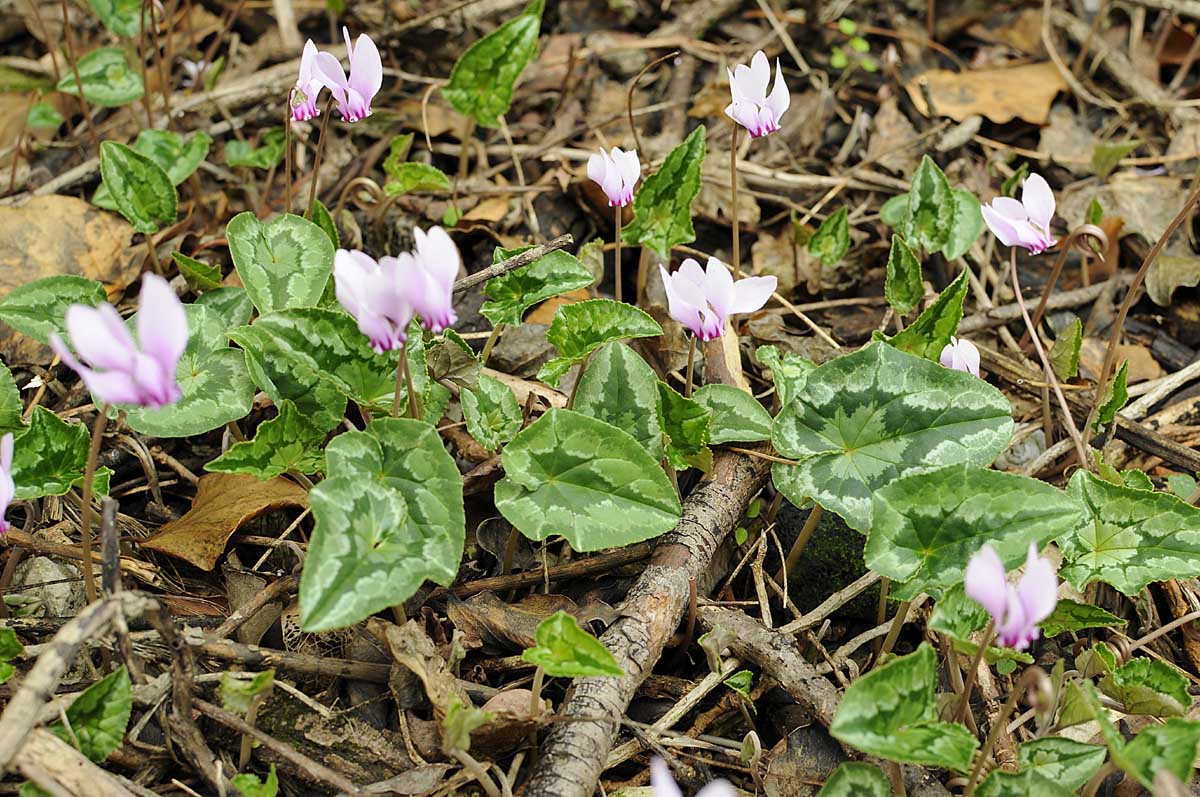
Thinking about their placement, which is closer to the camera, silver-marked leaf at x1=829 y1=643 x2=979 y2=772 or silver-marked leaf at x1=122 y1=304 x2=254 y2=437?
silver-marked leaf at x1=829 y1=643 x2=979 y2=772

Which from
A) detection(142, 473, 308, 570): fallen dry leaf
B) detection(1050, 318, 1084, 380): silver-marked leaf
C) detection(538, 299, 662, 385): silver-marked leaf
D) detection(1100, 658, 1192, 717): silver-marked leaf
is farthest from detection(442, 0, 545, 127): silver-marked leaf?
detection(1100, 658, 1192, 717): silver-marked leaf

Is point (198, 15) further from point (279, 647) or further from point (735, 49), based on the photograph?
point (279, 647)

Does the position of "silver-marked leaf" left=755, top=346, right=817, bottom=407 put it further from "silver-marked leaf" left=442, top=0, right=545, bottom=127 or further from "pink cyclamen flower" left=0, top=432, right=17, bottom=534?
"pink cyclamen flower" left=0, top=432, right=17, bottom=534

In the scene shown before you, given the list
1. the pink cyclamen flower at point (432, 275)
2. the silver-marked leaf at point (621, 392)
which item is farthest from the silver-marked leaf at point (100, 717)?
the silver-marked leaf at point (621, 392)

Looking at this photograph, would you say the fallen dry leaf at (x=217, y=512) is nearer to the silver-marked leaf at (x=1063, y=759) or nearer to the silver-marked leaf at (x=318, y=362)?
the silver-marked leaf at (x=318, y=362)

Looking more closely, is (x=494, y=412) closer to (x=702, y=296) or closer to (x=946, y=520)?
(x=702, y=296)

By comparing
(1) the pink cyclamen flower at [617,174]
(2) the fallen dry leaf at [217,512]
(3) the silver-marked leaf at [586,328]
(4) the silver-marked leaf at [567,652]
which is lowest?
(2) the fallen dry leaf at [217,512]
